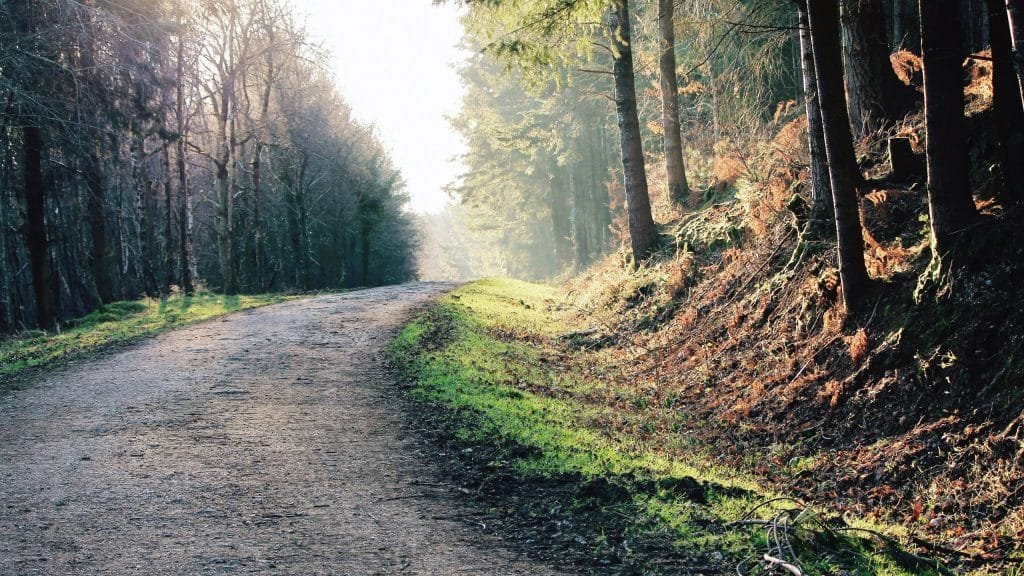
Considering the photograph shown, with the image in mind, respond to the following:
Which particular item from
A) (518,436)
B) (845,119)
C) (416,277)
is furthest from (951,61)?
(416,277)

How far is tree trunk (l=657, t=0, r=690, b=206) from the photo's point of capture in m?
17.8

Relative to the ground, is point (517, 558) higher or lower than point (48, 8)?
lower

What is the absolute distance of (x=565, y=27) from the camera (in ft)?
39.5

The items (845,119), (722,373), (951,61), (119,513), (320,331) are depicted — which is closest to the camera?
(119,513)

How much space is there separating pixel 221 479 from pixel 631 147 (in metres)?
12.8

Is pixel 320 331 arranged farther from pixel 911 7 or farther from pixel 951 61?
pixel 911 7

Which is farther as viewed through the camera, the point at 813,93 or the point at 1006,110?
the point at 813,93

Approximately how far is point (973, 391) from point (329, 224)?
3988cm

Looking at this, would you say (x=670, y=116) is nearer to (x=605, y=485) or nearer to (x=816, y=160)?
(x=816, y=160)

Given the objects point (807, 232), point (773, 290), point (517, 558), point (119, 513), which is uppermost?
point (807, 232)

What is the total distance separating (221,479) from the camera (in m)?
5.68

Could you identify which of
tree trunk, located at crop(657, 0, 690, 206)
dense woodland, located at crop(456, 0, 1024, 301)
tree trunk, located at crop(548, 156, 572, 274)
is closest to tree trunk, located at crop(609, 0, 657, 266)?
dense woodland, located at crop(456, 0, 1024, 301)

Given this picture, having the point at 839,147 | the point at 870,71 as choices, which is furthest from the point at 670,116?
the point at 839,147

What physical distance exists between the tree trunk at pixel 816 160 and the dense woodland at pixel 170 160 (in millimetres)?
12436
